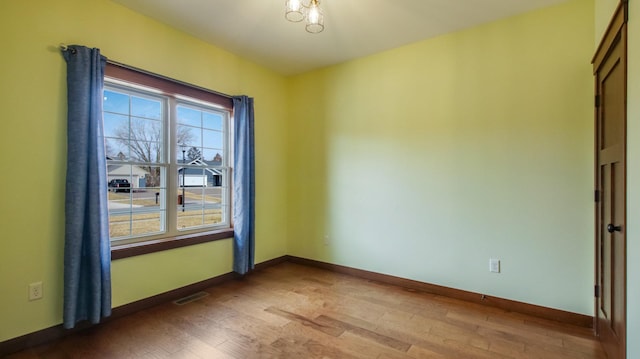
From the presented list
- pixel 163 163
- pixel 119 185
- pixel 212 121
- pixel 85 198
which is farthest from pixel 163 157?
pixel 85 198

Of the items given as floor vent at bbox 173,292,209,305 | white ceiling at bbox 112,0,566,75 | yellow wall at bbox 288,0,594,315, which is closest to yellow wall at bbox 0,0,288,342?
floor vent at bbox 173,292,209,305

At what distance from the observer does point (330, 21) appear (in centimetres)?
284

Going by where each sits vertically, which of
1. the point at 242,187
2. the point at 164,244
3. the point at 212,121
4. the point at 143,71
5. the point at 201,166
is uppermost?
the point at 143,71

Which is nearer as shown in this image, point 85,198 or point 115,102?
point 85,198

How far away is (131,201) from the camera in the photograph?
9.19 feet

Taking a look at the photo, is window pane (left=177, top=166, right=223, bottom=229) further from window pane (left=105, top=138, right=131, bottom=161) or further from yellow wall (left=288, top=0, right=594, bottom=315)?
yellow wall (left=288, top=0, right=594, bottom=315)

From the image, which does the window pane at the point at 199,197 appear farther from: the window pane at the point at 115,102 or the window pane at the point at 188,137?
the window pane at the point at 115,102

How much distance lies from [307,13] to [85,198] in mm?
2411

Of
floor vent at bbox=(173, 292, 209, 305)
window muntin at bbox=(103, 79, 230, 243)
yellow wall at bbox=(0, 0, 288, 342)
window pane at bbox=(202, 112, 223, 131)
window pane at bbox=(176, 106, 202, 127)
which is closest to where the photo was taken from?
yellow wall at bbox=(0, 0, 288, 342)

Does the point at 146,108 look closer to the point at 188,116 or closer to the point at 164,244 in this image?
the point at 188,116

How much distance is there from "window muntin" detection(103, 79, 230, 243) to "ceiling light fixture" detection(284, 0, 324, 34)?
1430 mm

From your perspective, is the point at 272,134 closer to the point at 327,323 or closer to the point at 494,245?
the point at 327,323

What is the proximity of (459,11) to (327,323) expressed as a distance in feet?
9.94

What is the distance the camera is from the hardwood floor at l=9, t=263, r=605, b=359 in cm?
208
